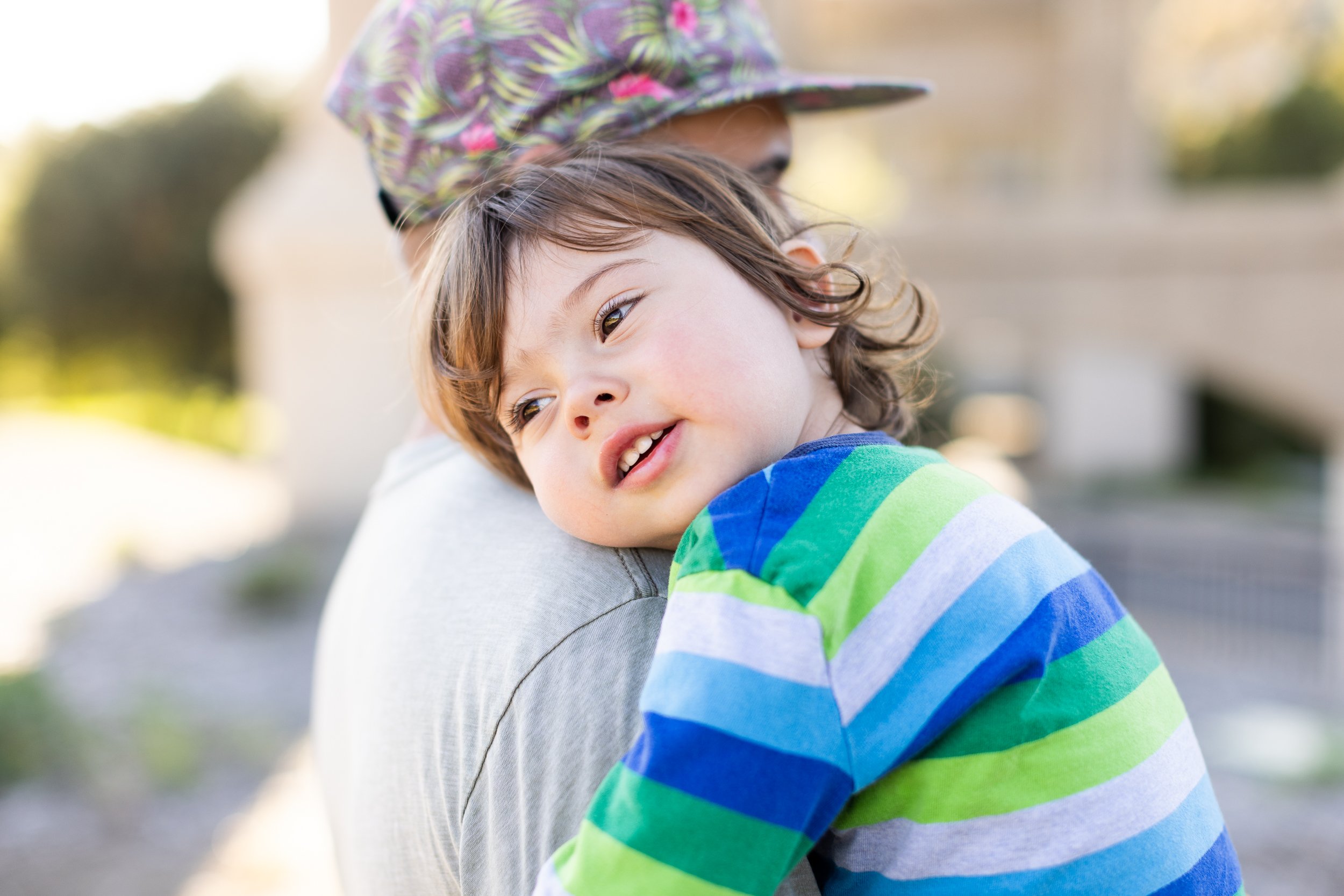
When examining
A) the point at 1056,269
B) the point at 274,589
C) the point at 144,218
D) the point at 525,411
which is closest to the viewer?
the point at 525,411

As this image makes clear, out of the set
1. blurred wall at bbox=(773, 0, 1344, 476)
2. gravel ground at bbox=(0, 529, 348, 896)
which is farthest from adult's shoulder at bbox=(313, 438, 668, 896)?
blurred wall at bbox=(773, 0, 1344, 476)

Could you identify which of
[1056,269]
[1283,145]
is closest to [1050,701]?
[1056,269]

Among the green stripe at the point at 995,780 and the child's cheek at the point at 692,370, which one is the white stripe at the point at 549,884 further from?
the child's cheek at the point at 692,370

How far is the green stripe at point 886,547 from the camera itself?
868mm

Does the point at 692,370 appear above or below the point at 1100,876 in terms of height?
above

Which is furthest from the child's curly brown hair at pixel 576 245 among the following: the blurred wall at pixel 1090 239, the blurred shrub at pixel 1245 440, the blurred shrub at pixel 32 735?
the blurred shrub at pixel 1245 440

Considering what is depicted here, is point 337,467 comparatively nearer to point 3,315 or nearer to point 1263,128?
point 3,315

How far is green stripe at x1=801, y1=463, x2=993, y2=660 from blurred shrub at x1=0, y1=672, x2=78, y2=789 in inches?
177

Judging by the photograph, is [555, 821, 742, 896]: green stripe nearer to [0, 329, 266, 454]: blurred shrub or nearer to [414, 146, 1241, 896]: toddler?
[414, 146, 1241, 896]: toddler

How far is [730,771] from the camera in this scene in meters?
0.83

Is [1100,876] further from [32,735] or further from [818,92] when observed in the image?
[32,735]

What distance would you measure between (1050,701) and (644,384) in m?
0.48

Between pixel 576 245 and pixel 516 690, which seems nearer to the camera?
pixel 516 690

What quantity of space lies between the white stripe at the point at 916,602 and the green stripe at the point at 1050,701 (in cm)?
9
